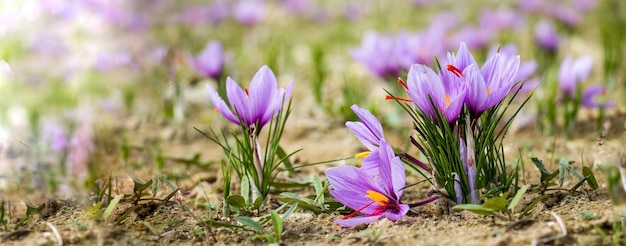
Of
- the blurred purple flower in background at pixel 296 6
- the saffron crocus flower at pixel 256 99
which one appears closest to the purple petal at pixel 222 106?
the saffron crocus flower at pixel 256 99

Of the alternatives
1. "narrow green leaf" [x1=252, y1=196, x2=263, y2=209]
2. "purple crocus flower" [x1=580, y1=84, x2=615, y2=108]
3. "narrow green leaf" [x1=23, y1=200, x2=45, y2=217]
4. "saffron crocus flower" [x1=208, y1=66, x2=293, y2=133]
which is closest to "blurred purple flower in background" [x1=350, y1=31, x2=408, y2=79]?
"purple crocus flower" [x1=580, y1=84, x2=615, y2=108]

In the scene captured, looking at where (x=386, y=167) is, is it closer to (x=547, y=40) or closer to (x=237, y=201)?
(x=237, y=201)

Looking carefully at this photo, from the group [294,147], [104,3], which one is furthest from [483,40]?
[104,3]

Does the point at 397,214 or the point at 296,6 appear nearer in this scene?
the point at 397,214

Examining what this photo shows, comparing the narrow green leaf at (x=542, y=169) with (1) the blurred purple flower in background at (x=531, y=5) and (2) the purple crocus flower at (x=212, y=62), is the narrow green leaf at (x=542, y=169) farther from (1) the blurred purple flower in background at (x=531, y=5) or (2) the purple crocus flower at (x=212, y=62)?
(1) the blurred purple flower in background at (x=531, y=5)

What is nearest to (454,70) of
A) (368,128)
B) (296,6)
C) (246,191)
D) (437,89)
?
(437,89)

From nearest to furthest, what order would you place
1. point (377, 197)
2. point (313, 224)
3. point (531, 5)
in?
point (377, 197), point (313, 224), point (531, 5)
